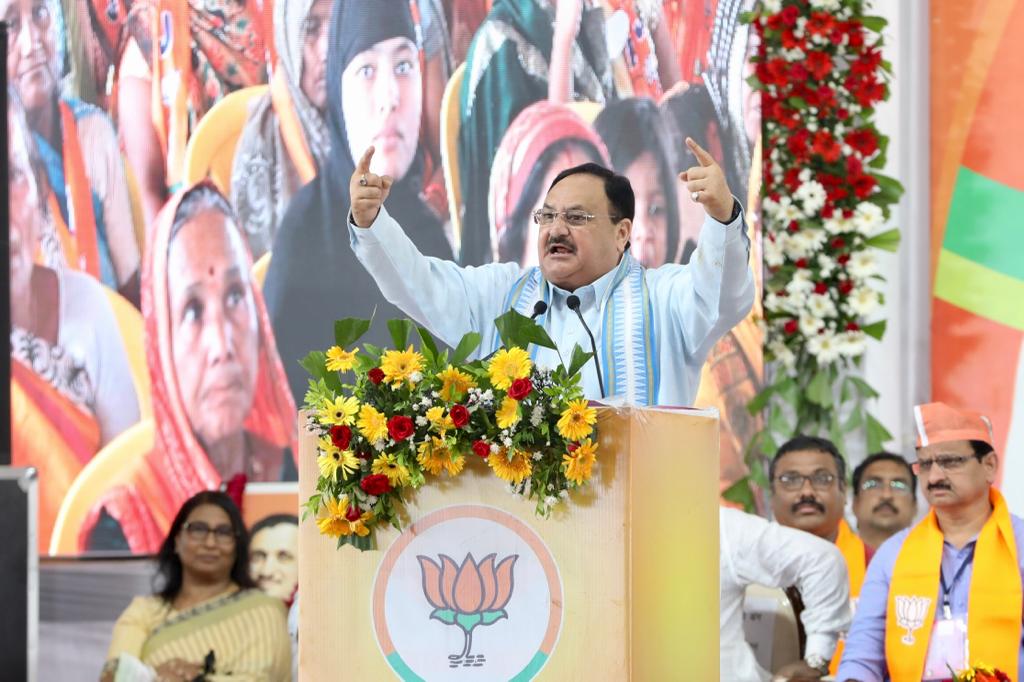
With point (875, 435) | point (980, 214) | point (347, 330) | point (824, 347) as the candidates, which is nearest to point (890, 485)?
point (875, 435)

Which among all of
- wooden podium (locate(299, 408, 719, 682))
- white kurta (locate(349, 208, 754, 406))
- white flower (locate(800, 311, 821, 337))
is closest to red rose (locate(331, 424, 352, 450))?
wooden podium (locate(299, 408, 719, 682))

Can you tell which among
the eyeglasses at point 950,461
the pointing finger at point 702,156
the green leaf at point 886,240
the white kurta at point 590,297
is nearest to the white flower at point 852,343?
the green leaf at point 886,240

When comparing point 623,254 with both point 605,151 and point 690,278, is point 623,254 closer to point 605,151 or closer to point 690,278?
point 690,278

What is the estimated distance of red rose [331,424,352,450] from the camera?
6.90 feet

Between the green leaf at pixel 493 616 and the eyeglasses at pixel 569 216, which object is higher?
the eyeglasses at pixel 569 216

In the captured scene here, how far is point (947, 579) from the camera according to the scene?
3.38m

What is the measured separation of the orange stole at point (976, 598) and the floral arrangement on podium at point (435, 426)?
1.58 m

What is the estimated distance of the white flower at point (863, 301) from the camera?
511cm

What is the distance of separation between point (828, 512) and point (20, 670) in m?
2.38

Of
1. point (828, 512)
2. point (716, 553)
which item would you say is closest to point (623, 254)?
point (716, 553)

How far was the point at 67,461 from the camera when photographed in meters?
4.93

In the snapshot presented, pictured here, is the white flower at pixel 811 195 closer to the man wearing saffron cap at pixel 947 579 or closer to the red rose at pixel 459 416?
the man wearing saffron cap at pixel 947 579

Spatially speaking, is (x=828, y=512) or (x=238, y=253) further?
(x=238, y=253)

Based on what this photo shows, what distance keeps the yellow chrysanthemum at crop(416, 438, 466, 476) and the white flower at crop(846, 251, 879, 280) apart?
334cm
